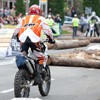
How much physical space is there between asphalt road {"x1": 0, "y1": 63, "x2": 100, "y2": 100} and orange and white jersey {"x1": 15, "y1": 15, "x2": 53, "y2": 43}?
1210mm

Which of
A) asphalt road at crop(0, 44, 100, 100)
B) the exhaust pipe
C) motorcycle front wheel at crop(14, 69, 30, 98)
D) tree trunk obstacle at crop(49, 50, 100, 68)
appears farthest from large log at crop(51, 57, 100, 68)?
motorcycle front wheel at crop(14, 69, 30, 98)

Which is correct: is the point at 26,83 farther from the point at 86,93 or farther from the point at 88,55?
the point at 88,55

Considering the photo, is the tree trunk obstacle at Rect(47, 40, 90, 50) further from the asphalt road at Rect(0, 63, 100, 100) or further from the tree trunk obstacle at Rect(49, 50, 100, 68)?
the asphalt road at Rect(0, 63, 100, 100)

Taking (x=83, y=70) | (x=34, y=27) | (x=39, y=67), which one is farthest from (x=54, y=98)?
(x=83, y=70)

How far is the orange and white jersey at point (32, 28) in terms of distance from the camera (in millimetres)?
9961

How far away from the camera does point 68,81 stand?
1355 cm

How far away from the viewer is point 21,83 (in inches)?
377

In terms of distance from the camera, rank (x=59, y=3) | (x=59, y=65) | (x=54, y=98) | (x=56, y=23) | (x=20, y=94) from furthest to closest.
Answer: (x=59, y=3)
(x=56, y=23)
(x=59, y=65)
(x=54, y=98)
(x=20, y=94)

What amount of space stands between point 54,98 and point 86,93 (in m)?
1.09

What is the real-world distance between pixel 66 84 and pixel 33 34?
3258 mm

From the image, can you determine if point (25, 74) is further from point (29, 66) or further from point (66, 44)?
point (66, 44)

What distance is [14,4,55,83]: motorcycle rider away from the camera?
995 cm

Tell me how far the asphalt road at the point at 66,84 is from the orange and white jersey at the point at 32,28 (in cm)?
121

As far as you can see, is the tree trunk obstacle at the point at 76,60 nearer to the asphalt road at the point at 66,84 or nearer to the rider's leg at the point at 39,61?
the asphalt road at the point at 66,84
